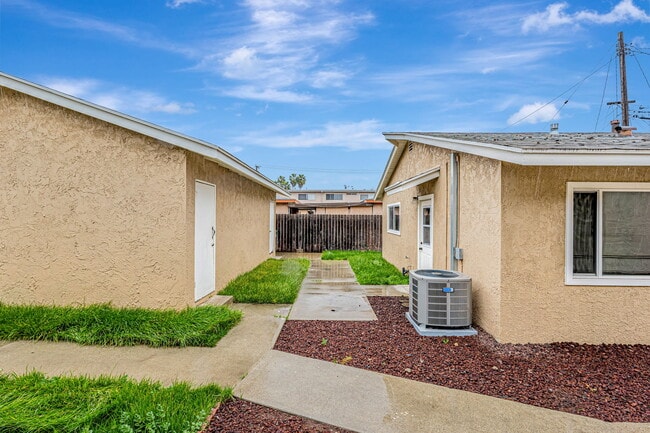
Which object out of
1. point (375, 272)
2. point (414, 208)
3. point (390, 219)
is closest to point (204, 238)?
point (414, 208)

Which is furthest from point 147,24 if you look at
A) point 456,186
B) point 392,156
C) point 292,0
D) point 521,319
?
point 521,319

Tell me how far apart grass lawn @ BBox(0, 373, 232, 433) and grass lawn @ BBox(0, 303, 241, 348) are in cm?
128

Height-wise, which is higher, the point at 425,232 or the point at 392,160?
the point at 392,160

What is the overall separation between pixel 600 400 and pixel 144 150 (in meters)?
7.08

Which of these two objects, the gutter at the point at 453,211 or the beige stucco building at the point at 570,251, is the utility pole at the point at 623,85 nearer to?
the gutter at the point at 453,211

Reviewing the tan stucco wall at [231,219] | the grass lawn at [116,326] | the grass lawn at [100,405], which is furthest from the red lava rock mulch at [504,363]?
the tan stucco wall at [231,219]

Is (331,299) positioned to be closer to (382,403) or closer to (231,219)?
(231,219)

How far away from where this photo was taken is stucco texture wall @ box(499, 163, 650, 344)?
538 cm

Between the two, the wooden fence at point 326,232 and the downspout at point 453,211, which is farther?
the wooden fence at point 326,232

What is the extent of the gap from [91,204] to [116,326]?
2.26m

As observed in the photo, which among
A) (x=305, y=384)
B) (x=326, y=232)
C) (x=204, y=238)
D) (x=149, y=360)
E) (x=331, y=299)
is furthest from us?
(x=326, y=232)

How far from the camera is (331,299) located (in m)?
8.35

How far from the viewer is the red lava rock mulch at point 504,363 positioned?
388 centimetres

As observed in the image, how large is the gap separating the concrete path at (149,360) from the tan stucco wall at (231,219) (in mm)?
1718
